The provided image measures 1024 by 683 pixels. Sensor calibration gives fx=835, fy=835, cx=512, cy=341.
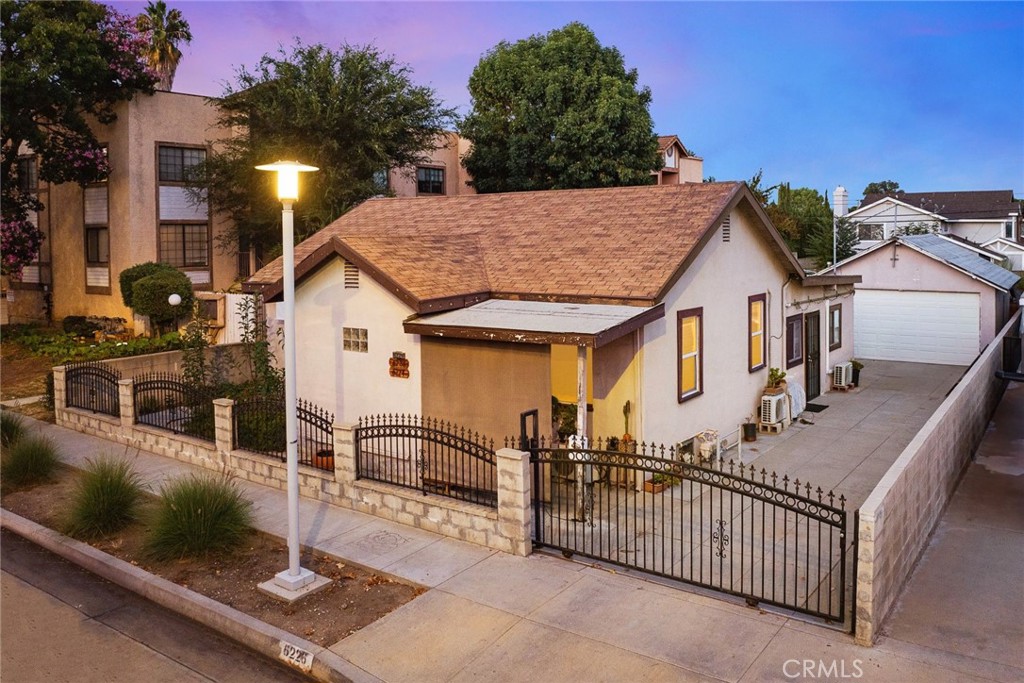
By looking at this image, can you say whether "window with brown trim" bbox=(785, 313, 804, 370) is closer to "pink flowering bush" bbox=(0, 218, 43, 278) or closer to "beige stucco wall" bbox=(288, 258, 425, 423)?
"beige stucco wall" bbox=(288, 258, 425, 423)

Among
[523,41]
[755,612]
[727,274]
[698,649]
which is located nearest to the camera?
[698,649]

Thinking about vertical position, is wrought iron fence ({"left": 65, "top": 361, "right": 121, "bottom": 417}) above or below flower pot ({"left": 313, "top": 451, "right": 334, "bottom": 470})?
above

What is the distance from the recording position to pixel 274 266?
56.0 ft

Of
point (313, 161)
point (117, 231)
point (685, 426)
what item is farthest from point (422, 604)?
point (117, 231)

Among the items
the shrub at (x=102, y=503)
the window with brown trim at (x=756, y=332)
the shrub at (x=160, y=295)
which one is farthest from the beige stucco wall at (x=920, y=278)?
the shrub at (x=102, y=503)

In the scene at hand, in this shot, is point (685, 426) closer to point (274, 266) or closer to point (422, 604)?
point (422, 604)

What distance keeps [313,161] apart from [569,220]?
14.2 m

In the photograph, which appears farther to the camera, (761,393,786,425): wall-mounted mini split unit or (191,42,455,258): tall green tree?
(191,42,455,258): tall green tree

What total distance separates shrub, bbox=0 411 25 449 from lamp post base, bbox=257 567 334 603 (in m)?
8.20

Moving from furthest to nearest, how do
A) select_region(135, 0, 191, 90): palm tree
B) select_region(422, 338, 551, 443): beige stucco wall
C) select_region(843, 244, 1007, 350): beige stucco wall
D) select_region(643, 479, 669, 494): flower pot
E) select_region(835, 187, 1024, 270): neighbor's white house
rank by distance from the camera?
select_region(835, 187, 1024, 270): neighbor's white house, select_region(135, 0, 191, 90): palm tree, select_region(843, 244, 1007, 350): beige stucco wall, select_region(643, 479, 669, 494): flower pot, select_region(422, 338, 551, 443): beige stucco wall

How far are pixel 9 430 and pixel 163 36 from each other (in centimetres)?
2367

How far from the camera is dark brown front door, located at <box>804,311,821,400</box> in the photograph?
19562mm

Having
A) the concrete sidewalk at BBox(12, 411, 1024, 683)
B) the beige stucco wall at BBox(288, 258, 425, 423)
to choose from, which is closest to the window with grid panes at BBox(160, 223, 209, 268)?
the beige stucco wall at BBox(288, 258, 425, 423)

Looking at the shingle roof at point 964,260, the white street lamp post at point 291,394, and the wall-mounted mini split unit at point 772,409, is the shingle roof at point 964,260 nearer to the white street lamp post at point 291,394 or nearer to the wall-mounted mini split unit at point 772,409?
the wall-mounted mini split unit at point 772,409
